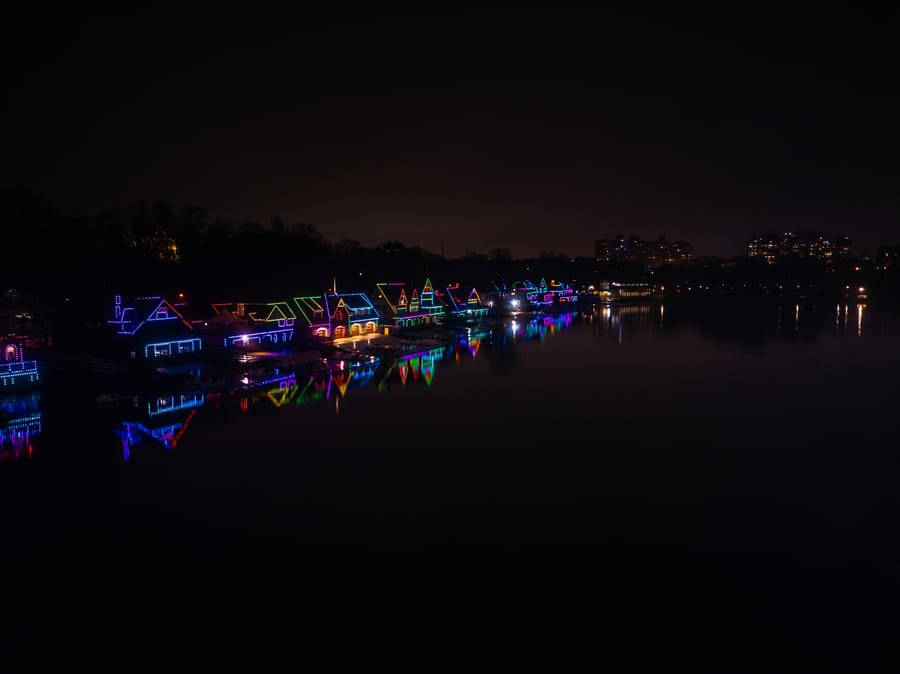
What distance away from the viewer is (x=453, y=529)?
329 inches

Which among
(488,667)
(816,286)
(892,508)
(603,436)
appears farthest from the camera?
(816,286)

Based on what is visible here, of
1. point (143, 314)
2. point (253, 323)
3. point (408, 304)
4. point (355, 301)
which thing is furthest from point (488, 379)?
point (408, 304)

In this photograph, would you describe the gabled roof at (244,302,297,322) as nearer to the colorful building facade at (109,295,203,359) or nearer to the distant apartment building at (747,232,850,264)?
the colorful building facade at (109,295,203,359)

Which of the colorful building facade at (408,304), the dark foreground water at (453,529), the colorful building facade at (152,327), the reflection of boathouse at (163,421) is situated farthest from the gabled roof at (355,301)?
the reflection of boathouse at (163,421)

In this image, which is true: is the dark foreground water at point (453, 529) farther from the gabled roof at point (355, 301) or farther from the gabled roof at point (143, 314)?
the gabled roof at point (355, 301)

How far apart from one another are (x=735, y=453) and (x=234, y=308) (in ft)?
61.6

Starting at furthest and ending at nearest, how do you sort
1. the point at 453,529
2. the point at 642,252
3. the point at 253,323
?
the point at 642,252, the point at 253,323, the point at 453,529

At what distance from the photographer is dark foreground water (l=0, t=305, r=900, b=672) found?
604cm

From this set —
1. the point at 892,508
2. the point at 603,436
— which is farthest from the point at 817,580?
the point at 603,436

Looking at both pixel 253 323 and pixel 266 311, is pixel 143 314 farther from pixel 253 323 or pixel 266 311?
pixel 266 311

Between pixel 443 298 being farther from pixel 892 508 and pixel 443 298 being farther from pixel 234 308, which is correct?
pixel 892 508

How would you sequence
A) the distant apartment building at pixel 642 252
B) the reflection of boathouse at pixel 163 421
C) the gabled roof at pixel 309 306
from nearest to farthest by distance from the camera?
the reflection of boathouse at pixel 163 421 → the gabled roof at pixel 309 306 → the distant apartment building at pixel 642 252

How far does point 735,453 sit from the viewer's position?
39.7 ft

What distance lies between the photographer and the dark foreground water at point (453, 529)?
604 centimetres
